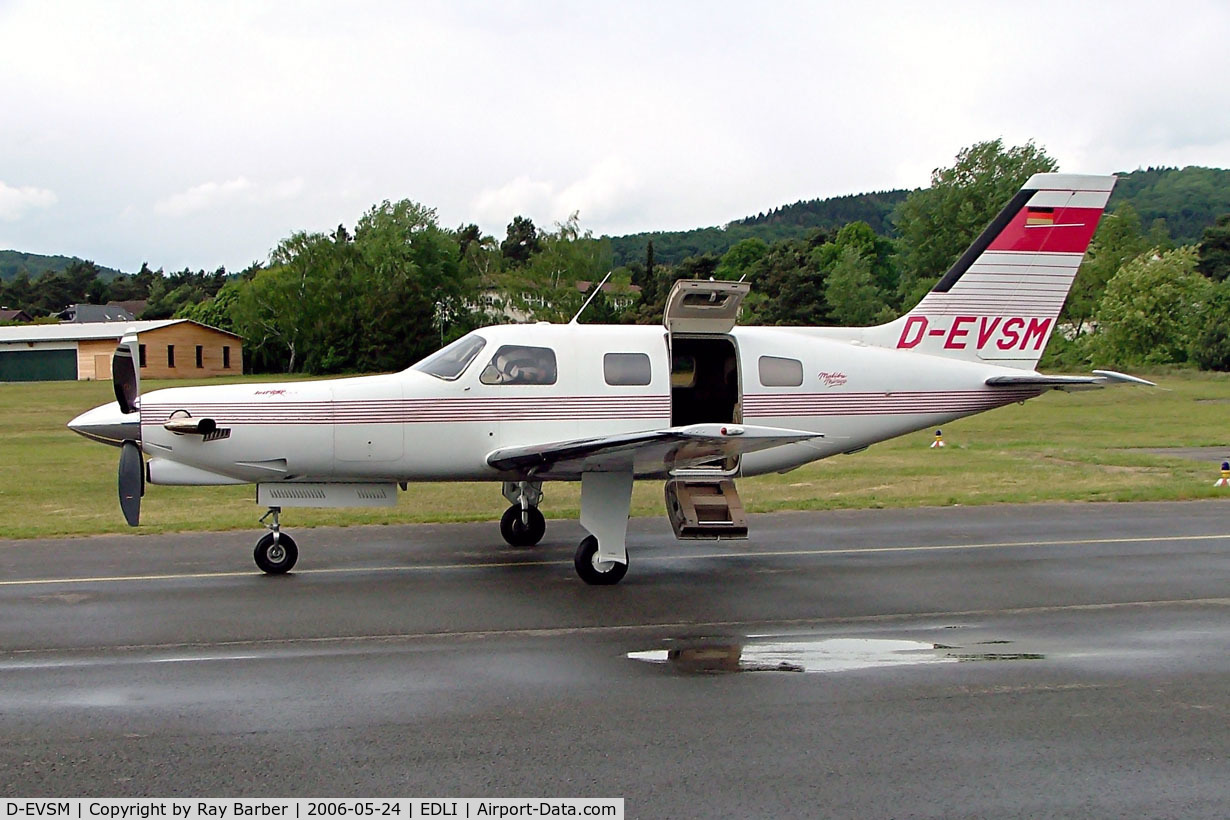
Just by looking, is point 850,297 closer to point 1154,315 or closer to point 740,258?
point 1154,315

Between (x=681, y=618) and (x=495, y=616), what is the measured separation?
155cm

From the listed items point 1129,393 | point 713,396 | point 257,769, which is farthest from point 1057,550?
point 1129,393

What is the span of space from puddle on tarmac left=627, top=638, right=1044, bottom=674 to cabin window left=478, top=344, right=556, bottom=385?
13.7 feet

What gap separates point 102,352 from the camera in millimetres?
69625

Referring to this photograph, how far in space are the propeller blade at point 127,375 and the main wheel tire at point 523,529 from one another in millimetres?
4289

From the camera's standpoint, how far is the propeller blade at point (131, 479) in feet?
34.4

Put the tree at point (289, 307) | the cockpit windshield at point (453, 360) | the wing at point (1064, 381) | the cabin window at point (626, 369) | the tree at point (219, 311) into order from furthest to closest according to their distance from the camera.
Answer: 1. the tree at point (219, 311)
2. the tree at point (289, 307)
3. the wing at point (1064, 381)
4. the cabin window at point (626, 369)
5. the cockpit windshield at point (453, 360)

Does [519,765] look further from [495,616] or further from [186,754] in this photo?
[495,616]

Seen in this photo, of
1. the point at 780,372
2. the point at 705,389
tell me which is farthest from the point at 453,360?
the point at 780,372

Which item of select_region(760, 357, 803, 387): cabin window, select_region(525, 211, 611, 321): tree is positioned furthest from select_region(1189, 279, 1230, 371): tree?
select_region(760, 357, 803, 387): cabin window

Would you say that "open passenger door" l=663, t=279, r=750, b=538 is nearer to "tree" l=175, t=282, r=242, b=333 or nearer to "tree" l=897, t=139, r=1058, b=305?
"tree" l=897, t=139, r=1058, b=305

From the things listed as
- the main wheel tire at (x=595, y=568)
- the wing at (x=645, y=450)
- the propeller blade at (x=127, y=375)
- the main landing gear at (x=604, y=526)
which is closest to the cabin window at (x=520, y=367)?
the wing at (x=645, y=450)

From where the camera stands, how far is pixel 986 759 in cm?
561

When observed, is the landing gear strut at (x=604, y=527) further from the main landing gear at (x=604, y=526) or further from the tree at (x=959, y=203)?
the tree at (x=959, y=203)
